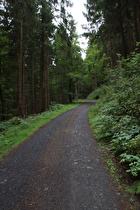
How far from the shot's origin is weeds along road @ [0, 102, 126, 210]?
1.98 metres

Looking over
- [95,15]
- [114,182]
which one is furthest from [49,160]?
[95,15]

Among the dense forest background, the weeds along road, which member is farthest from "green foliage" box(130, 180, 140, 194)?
the dense forest background

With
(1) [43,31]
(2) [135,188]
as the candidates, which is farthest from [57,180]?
(1) [43,31]

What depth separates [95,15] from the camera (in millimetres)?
12000

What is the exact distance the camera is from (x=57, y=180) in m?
2.57

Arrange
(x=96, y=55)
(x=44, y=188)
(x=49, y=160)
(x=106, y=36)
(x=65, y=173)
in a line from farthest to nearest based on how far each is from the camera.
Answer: (x=96, y=55)
(x=106, y=36)
(x=49, y=160)
(x=65, y=173)
(x=44, y=188)

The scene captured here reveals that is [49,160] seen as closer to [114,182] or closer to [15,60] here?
[114,182]

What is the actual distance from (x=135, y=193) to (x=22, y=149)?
3.94 m

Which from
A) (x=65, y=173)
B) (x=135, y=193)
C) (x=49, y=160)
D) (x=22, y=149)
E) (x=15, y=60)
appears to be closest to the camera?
(x=135, y=193)

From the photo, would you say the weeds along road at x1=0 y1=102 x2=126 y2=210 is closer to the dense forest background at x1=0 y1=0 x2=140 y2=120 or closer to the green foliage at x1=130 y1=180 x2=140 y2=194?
the green foliage at x1=130 y1=180 x2=140 y2=194

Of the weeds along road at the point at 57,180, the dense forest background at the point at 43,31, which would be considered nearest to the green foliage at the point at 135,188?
the weeds along road at the point at 57,180

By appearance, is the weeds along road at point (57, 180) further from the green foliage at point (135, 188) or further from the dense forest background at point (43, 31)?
the dense forest background at point (43, 31)

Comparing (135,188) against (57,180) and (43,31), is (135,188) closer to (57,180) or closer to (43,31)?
(57,180)

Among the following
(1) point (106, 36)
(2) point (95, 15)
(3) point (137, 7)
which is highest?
(2) point (95, 15)
